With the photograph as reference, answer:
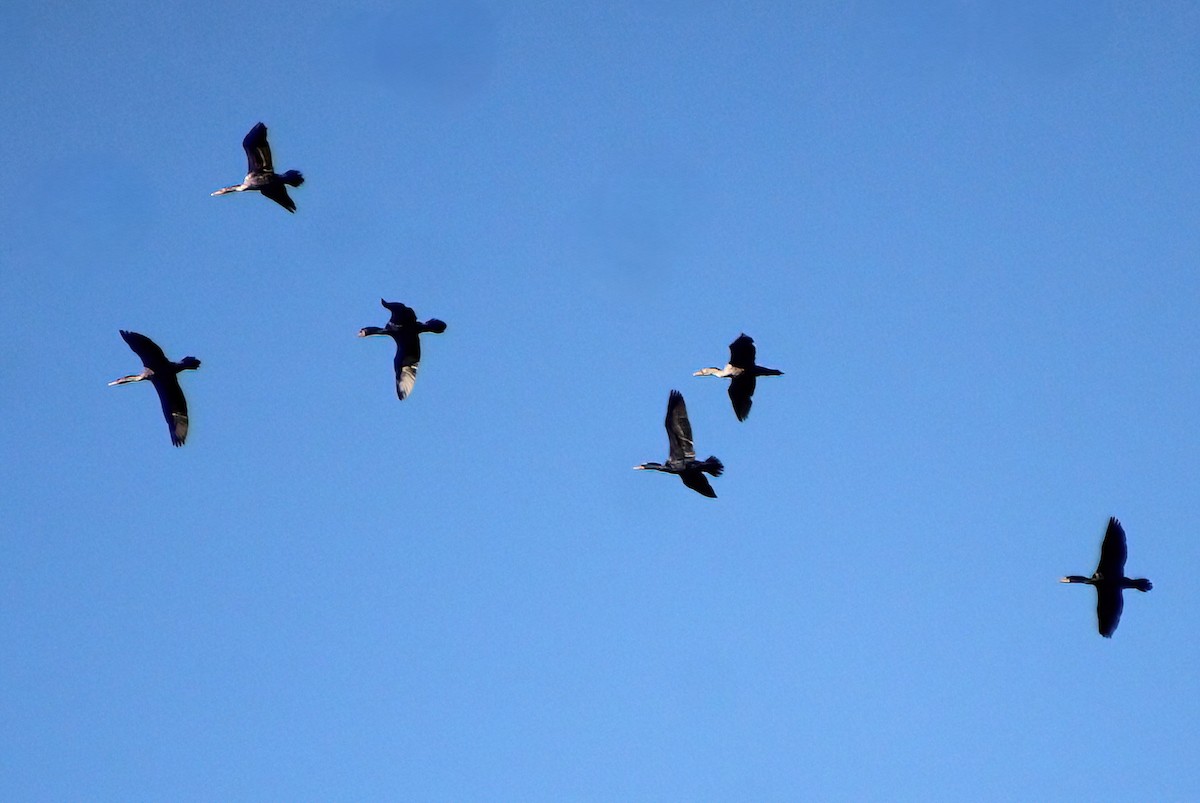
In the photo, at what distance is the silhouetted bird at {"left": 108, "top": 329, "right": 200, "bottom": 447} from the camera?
2132 inches

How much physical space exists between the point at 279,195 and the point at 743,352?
13.9 m

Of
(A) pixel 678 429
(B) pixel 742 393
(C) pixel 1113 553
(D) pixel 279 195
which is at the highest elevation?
(D) pixel 279 195

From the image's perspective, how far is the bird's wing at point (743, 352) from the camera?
5559 centimetres

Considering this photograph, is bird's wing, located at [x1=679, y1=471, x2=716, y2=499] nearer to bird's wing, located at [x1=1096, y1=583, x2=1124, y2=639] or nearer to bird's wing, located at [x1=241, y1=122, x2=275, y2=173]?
bird's wing, located at [x1=1096, y1=583, x2=1124, y2=639]

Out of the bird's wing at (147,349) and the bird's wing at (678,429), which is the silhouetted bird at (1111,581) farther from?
the bird's wing at (147,349)

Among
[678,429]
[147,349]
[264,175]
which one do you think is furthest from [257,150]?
[678,429]

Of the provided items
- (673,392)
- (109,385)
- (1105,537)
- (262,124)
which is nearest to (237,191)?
(262,124)

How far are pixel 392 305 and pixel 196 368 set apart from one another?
5.78m

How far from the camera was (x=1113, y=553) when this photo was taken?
55.3 metres

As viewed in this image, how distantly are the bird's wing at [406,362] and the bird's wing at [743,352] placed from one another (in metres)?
9.22

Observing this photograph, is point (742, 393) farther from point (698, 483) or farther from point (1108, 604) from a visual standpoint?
point (1108, 604)

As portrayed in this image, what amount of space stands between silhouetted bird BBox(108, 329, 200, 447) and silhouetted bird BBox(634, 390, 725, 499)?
13484 millimetres

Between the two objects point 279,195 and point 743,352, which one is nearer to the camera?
point 279,195

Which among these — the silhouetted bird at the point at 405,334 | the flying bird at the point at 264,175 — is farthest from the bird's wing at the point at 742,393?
the flying bird at the point at 264,175
